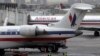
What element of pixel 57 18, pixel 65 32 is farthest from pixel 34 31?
pixel 57 18

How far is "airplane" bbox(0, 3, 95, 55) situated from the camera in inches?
1586

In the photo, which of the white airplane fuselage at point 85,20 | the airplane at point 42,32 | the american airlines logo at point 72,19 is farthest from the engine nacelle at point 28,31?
the white airplane fuselage at point 85,20

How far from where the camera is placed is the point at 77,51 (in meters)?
44.2

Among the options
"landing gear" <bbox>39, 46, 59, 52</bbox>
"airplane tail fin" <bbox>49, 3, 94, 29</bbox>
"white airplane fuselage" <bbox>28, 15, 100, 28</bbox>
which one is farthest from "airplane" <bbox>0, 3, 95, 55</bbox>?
"white airplane fuselage" <bbox>28, 15, 100, 28</bbox>

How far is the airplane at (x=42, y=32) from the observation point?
4028 cm

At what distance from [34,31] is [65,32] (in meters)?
3.12

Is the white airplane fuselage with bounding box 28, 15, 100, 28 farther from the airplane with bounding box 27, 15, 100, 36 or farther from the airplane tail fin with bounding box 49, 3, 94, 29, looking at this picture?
the airplane tail fin with bounding box 49, 3, 94, 29

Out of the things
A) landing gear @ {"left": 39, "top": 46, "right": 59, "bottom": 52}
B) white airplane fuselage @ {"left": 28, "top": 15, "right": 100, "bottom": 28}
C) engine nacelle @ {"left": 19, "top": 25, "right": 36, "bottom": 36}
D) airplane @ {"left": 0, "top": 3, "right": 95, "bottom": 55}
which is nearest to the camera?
engine nacelle @ {"left": 19, "top": 25, "right": 36, "bottom": 36}

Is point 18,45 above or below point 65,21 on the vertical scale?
below

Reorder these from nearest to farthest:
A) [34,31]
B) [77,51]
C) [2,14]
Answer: [34,31]
[77,51]
[2,14]

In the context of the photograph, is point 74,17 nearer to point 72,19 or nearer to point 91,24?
point 72,19

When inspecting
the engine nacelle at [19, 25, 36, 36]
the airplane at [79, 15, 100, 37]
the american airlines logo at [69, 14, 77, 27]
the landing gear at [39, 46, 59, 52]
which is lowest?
the landing gear at [39, 46, 59, 52]

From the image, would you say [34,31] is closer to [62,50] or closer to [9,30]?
[9,30]

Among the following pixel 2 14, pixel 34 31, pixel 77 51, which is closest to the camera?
pixel 34 31
